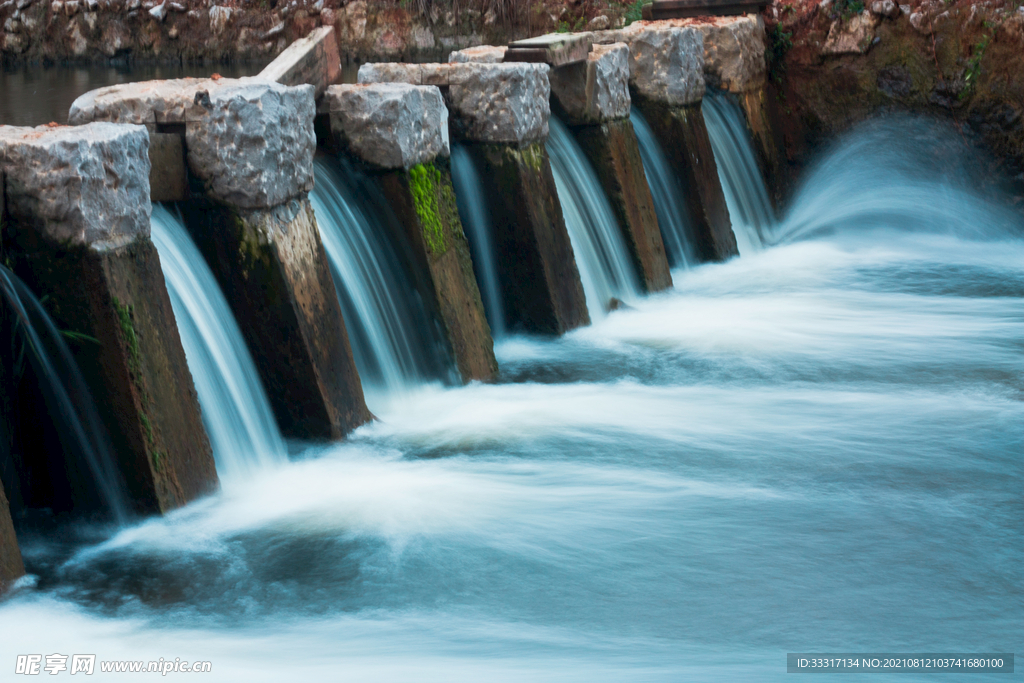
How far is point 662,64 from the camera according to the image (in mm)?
7832

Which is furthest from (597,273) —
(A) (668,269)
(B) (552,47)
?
(B) (552,47)

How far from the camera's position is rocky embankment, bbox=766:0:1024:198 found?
8.57 meters

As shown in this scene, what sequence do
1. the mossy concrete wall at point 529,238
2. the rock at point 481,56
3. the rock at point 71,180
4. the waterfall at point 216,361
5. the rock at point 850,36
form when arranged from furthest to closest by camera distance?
the rock at point 850,36, the rock at point 481,56, the mossy concrete wall at point 529,238, the waterfall at point 216,361, the rock at point 71,180

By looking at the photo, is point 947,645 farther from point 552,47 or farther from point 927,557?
point 552,47

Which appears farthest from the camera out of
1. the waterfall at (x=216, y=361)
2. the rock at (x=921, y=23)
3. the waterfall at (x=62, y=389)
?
the rock at (x=921, y=23)

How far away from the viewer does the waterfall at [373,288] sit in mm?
4922

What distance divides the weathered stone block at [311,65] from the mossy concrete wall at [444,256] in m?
0.53

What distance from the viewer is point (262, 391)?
14.3 feet

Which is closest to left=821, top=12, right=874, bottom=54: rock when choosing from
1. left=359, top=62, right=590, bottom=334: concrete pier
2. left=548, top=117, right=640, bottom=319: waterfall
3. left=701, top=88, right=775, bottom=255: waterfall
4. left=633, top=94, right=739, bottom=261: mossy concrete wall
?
left=701, top=88, right=775, bottom=255: waterfall

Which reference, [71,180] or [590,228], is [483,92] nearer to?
[590,228]

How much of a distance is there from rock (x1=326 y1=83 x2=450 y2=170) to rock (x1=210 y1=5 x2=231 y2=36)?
32.5 feet

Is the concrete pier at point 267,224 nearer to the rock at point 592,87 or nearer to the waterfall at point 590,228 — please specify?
the waterfall at point 590,228

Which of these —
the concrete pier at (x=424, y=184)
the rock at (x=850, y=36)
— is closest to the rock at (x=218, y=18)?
the rock at (x=850, y=36)

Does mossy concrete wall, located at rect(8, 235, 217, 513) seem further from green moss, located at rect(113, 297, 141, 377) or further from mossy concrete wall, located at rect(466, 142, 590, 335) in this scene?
mossy concrete wall, located at rect(466, 142, 590, 335)
